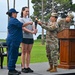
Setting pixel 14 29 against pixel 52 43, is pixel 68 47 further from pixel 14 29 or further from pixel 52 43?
pixel 14 29

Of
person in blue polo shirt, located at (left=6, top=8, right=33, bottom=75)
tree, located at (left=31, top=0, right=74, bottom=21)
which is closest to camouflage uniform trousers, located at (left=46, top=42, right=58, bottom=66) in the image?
person in blue polo shirt, located at (left=6, top=8, right=33, bottom=75)

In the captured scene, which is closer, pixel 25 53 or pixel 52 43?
pixel 25 53

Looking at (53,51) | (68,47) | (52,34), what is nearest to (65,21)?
(68,47)

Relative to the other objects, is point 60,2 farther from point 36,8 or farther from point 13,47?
point 13,47

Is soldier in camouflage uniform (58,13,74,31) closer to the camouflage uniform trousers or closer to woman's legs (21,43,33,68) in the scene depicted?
the camouflage uniform trousers

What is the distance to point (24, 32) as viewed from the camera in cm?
911

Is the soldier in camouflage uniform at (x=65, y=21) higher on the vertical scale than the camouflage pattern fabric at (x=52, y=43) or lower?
higher

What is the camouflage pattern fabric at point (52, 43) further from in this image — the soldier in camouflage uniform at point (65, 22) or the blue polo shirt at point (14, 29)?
the blue polo shirt at point (14, 29)

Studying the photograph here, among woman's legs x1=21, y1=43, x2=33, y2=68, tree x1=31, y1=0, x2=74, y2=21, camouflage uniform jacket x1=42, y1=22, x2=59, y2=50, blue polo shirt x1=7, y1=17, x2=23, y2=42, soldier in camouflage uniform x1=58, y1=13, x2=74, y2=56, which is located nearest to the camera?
blue polo shirt x1=7, y1=17, x2=23, y2=42

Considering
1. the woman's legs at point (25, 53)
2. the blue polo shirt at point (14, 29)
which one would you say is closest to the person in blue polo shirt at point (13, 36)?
the blue polo shirt at point (14, 29)

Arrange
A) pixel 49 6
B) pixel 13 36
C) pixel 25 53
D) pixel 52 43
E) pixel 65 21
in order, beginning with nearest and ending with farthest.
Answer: pixel 13 36
pixel 25 53
pixel 52 43
pixel 65 21
pixel 49 6

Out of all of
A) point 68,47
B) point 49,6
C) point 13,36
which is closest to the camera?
point 13,36

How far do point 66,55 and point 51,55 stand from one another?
2.95 ft

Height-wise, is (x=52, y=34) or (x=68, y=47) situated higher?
(x=52, y=34)
